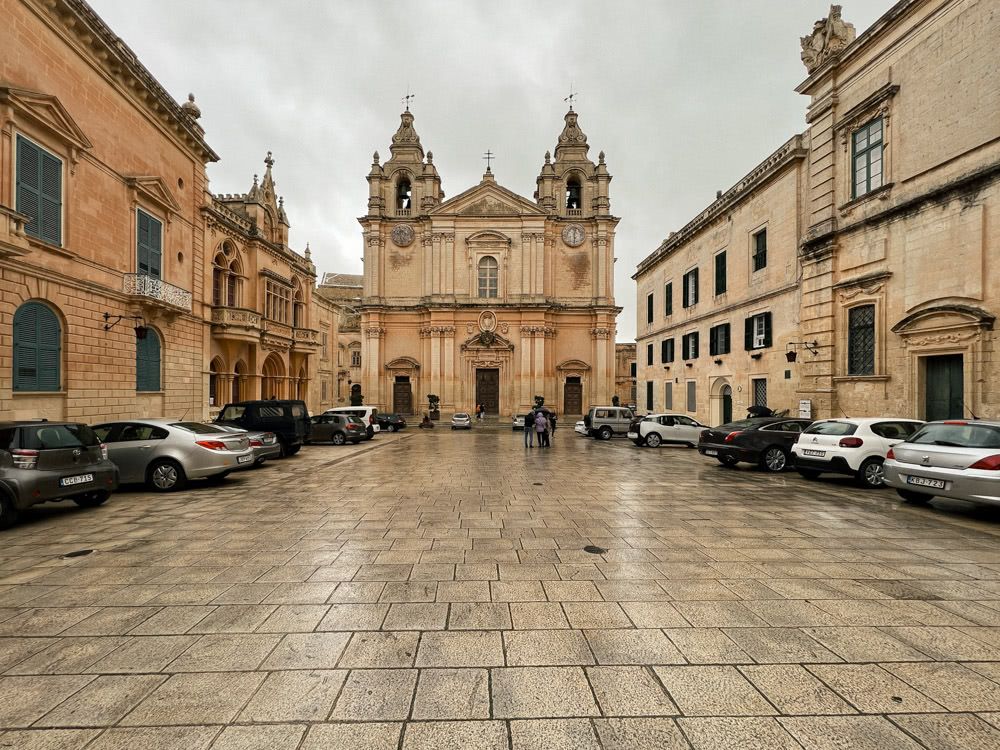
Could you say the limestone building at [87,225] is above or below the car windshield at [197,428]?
above

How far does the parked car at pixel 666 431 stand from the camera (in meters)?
17.5

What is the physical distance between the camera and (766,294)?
17.5 metres

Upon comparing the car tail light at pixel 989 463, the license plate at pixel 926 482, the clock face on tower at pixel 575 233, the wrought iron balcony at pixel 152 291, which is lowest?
the license plate at pixel 926 482

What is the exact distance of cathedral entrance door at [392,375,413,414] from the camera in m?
36.4

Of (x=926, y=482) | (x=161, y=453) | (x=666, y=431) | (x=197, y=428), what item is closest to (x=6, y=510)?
(x=161, y=453)

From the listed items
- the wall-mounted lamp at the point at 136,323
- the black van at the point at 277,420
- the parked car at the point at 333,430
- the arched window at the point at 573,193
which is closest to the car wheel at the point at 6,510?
the black van at the point at 277,420

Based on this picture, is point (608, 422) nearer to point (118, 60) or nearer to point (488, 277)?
point (488, 277)

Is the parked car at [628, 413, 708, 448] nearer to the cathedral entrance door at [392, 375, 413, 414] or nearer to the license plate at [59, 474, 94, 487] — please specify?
the license plate at [59, 474, 94, 487]

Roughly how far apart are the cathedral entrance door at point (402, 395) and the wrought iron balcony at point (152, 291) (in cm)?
2069

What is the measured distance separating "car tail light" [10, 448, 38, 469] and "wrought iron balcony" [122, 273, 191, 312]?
9592 millimetres

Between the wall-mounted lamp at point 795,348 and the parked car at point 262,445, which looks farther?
the wall-mounted lamp at point 795,348

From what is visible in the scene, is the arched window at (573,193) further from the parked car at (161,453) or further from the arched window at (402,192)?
the parked car at (161,453)

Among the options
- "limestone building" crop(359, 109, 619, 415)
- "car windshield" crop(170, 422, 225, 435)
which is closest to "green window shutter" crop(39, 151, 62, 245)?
"car windshield" crop(170, 422, 225, 435)

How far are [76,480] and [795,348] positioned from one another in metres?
18.6
